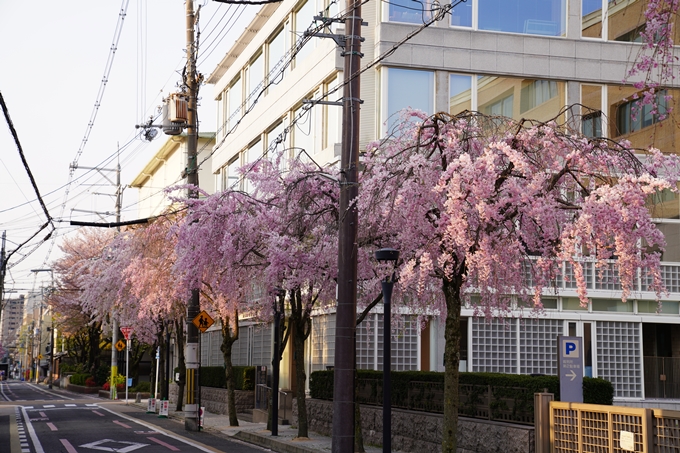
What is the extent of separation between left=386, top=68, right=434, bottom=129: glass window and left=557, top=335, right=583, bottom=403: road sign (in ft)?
46.1

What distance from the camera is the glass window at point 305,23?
1246 inches

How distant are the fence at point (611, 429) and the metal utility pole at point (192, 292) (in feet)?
53.5

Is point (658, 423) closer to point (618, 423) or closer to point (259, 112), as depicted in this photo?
point (618, 423)

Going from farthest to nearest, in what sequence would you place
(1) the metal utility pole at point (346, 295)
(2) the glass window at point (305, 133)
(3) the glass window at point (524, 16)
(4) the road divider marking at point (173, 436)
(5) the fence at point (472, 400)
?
(2) the glass window at point (305, 133) < (3) the glass window at point (524, 16) < (4) the road divider marking at point (173, 436) < (5) the fence at point (472, 400) < (1) the metal utility pole at point (346, 295)

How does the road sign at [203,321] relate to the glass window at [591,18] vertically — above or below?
below

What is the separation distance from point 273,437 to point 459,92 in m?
12.1

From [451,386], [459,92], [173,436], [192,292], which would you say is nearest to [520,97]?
[459,92]

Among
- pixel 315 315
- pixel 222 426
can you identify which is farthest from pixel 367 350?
pixel 222 426

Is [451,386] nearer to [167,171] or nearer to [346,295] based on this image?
[346,295]

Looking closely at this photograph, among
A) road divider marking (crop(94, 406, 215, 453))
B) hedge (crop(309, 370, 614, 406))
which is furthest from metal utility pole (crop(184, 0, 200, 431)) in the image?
hedge (crop(309, 370, 614, 406))

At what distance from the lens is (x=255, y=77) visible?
39.6 metres

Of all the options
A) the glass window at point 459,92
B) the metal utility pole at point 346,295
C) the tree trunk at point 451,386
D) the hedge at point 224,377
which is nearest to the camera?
the tree trunk at point 451,386

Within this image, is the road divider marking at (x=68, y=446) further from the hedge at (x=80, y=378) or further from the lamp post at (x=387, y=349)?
the hedge at (x=80, y=378)

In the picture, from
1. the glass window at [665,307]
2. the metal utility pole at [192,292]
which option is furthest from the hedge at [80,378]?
the glass window at [665,307]
